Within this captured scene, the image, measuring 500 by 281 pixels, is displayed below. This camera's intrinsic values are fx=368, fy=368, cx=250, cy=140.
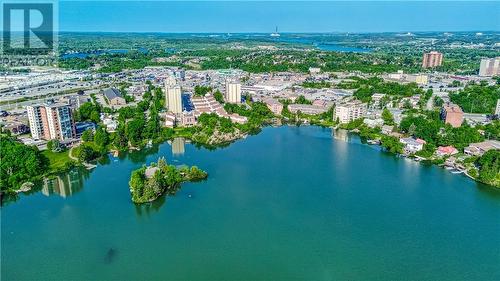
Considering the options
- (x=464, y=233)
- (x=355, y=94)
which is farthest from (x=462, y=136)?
(x=355, y=94)

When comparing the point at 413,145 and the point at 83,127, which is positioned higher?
the point at 413,145

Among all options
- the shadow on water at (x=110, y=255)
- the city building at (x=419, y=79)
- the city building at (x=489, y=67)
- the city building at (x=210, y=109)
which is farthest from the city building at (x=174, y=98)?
the city building at (x=489, y=67)

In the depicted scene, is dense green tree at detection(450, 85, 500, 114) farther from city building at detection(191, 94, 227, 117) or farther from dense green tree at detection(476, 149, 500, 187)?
city building at detection(191, 94, 227, 117)

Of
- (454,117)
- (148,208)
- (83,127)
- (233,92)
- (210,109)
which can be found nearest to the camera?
(148,208)

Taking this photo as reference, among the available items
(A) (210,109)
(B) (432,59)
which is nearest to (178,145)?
(A) (210,109)

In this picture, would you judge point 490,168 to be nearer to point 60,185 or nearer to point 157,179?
point 157,179

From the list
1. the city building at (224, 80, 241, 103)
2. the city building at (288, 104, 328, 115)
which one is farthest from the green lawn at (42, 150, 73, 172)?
the city building at (288, 104, 328, 115)

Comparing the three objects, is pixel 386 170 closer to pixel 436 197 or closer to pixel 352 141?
pixel 436 197
